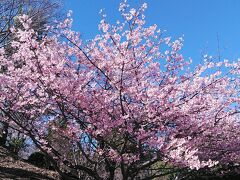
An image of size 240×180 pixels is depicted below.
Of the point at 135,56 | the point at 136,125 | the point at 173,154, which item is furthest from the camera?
the point at 135,56

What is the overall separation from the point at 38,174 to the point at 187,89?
5492 millimetres

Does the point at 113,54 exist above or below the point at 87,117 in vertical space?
above

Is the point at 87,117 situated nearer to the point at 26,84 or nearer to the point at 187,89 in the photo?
the point at 26,84

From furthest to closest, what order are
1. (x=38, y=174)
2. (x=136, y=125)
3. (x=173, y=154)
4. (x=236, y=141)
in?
(x=38, y=174) < (x=236, y=141) < (x=136, y=125) < (x=173, y=154)

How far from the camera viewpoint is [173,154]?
5.37 meters

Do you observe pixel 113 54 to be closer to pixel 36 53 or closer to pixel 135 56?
pixel 135 56

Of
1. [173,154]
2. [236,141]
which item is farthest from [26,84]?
[236,141]

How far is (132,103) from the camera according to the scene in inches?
250

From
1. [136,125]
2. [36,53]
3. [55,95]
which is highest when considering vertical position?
[36,53]

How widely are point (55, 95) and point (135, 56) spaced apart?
1812mm

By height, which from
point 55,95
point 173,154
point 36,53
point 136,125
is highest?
point 36,53

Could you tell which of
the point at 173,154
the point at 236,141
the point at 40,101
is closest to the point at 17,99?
the point at 40,101

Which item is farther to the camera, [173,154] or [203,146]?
[203,146]

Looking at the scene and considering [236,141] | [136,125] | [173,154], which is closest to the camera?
[173,154]
